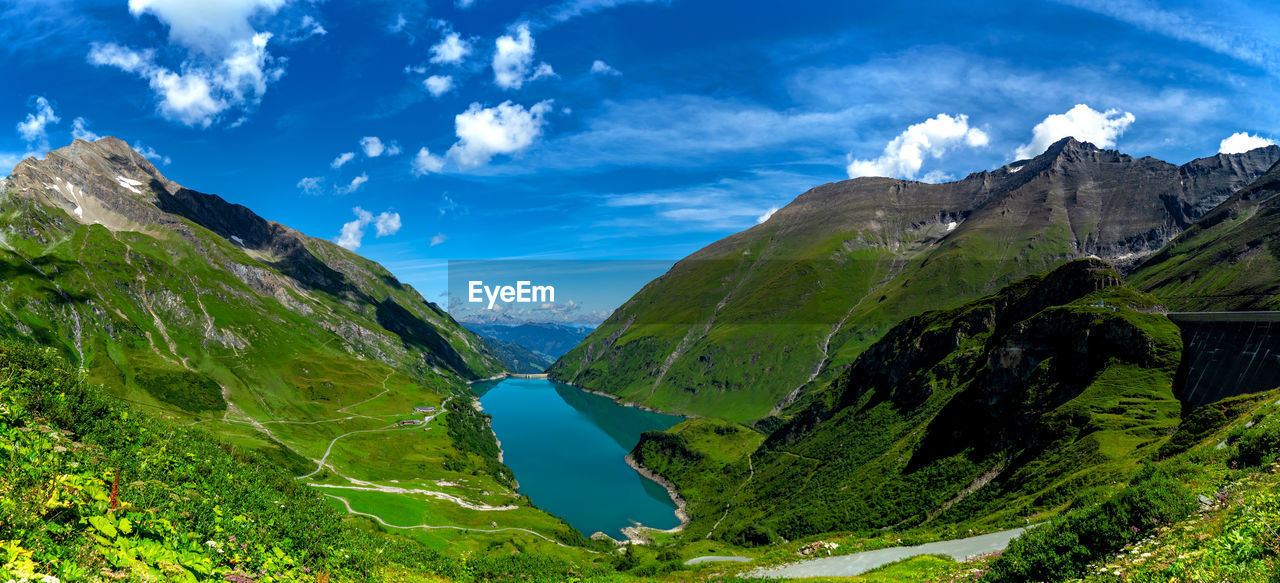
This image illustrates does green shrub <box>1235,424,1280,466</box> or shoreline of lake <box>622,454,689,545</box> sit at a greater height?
green shrub <box>1235,424,1280,466</box>

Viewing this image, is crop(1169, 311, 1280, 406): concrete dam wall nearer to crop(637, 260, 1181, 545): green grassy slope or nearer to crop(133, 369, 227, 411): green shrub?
crop(637, 260, 1181, 545): green grassy slope

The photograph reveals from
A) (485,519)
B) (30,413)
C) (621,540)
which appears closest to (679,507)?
(621,540)

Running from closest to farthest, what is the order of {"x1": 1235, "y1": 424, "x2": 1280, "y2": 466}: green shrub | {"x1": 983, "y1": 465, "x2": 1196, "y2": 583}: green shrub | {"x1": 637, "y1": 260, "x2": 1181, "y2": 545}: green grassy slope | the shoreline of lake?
{"x1": 983, "y1": 465, "x2": 1196, "y2": 583}: green shrub, {"x1": 1235, "y1": 424, "x2": 1280, "y2": 466}: green shrub, {"x1": 637, "y1": 260, "x2": 1181, "y2": 545}: green grassy slope, the shoreline of lake

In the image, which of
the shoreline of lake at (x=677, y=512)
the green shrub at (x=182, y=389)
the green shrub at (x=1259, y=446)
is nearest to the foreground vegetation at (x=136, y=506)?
the green shrub at (x=1259, y=446)

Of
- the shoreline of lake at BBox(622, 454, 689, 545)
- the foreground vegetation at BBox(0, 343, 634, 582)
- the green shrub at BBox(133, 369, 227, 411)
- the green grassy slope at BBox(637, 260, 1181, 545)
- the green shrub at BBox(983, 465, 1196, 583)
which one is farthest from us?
the green shrub at BBox(133, 369, 227, 411)

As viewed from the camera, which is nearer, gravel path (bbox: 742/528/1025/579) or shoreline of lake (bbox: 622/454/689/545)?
gravel path (bbox: 742/528/1025/579)

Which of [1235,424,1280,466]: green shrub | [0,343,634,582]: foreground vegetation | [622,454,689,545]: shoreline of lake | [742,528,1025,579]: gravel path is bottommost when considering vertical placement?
[622,454,689,545]: shoreline of lake

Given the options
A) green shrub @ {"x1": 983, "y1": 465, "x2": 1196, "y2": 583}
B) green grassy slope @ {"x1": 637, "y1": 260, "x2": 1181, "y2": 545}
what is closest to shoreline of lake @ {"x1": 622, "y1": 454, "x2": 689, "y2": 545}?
green grassy slope @ {"x1": 637, "y1": 260, "x2": 1181, "y2": 545}

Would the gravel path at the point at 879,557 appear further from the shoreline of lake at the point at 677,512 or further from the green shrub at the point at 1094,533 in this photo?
the shoreline of lake at the point at 677,512
